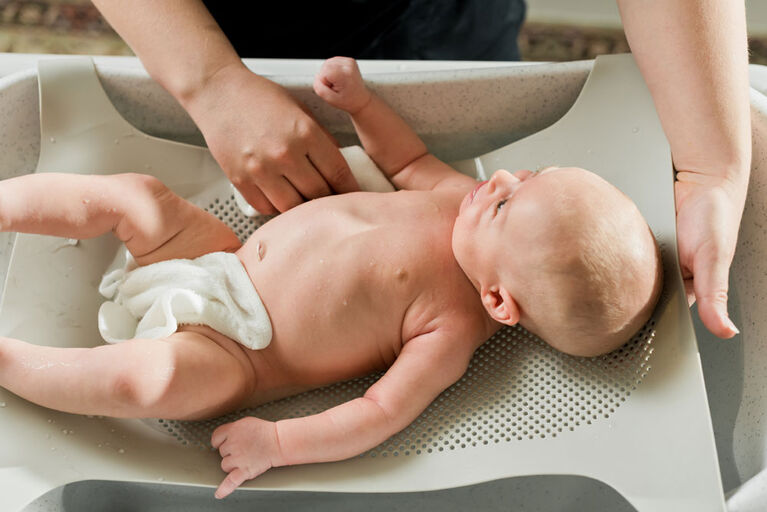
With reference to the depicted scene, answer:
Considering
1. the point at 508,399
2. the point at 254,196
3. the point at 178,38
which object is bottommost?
the point at 508,399

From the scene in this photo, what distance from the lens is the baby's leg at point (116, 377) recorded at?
2.58ft

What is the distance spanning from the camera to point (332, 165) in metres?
0.94

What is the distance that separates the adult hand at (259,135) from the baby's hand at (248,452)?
28 centimetres

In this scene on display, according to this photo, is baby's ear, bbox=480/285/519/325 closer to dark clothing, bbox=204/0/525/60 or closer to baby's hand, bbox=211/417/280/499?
baby's hand, bbox=211/417/280/499

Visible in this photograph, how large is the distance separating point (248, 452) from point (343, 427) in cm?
11

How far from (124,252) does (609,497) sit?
27.9 inches

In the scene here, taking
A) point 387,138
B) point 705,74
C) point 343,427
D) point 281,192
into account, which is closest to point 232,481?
point 343,427

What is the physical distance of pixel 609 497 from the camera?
970 millimetres

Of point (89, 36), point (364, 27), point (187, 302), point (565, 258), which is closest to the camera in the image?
point (565, 258)

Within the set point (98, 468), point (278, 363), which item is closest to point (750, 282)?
point (278, 363)

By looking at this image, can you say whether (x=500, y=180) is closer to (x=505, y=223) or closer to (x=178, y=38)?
(x=505, y=223)

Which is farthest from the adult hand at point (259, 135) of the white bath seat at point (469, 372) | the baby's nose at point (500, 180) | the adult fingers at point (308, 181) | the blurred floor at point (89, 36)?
the blurred floor at point (89, 36)

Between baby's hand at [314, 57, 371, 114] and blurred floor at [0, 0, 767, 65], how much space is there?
96 centimetres

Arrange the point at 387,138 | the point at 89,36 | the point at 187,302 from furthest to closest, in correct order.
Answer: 1. the point at 89,36
2. the point at 387,138
3. the point at 187,302
